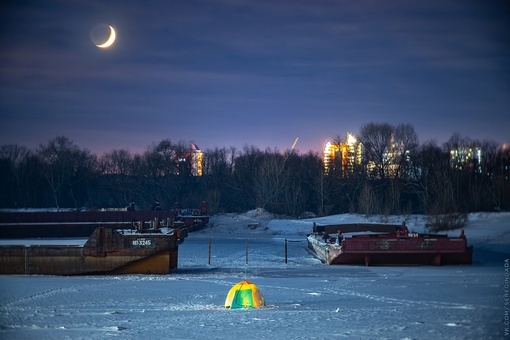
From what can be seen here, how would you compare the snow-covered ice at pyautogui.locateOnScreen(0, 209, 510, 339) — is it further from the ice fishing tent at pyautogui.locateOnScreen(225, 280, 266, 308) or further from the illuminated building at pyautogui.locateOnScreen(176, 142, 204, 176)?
the illuminated building at pyautogui.locateOnScreen(176, 142, 204, 176)

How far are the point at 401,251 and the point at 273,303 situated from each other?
1094 cm

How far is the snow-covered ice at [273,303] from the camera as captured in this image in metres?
12.5

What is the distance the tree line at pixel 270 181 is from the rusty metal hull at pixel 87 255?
112 feet

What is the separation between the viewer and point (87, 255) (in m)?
22.9

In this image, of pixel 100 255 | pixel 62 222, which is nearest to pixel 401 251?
pixel 100 255

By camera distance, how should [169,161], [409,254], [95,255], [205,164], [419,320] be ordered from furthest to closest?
1. [205,164]
2. [169,161]
3. [409,254]
4. [95,255]
5. [419,320]

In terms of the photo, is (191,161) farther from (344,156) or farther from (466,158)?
(466,158)

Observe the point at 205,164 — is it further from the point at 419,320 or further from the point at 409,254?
the point at 419,320

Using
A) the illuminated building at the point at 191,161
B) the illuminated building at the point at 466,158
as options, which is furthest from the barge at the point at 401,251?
the illuminated building at the point at 191,161

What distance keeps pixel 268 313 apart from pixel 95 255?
401 inches

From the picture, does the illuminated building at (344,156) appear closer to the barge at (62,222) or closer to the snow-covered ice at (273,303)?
the barge at (62,222)

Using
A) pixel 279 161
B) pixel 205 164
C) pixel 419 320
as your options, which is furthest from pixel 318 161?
pixel 419 320

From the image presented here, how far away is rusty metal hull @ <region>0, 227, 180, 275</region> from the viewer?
899 inches

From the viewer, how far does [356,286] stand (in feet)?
64.0
